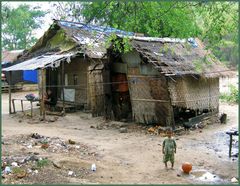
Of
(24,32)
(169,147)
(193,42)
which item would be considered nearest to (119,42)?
(169,147)

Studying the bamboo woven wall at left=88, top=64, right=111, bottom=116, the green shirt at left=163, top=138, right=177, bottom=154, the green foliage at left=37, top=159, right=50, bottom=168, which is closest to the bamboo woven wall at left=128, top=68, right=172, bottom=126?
the bamboo woven wall at left=88, top=64, right=111, bottom=116

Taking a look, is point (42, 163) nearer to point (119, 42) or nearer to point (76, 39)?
point (119, 42)

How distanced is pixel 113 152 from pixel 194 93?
536 centimetres

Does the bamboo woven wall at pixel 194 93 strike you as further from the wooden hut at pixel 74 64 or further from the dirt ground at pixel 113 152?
the wooden hut at pixel 74 64

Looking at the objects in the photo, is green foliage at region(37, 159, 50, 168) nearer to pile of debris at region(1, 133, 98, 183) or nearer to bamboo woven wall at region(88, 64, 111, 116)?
pile of debris at region(1, 133, 98, 183)

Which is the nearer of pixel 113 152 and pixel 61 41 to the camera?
pixel 113 152

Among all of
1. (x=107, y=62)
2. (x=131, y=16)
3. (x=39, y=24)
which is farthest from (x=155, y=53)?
(x=39, y=24)

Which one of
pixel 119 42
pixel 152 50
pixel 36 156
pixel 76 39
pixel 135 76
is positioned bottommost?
pixel 36 156

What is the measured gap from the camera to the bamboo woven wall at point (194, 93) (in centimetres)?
1289

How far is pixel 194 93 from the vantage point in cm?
1391

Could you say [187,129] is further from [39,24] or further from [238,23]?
[39,24]

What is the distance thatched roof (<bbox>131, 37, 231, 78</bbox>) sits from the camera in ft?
41.3

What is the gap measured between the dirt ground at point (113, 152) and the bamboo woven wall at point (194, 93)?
1.05 m

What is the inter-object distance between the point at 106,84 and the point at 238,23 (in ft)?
28.5
